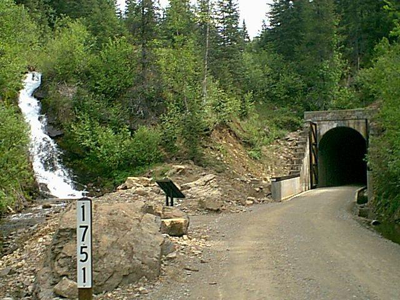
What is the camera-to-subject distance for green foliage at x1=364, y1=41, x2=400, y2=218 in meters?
15.7

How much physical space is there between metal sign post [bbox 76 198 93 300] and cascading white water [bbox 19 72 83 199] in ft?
72.6

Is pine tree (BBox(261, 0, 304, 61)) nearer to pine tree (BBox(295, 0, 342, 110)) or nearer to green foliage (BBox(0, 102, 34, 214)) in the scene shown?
pine tree (BBox(295, 0, 342, 110))

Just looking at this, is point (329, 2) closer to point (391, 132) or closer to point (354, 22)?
point (354, 22)

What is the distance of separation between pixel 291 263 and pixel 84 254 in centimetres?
644

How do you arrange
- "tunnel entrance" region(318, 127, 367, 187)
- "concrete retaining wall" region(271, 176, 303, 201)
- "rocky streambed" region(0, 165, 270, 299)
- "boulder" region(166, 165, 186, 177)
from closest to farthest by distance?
"rocky streambed" region(0, 165, 270, 299) < "concrete retaining wall" region(271, 176, 303, 201) < "boulder" region(166, 165, 186, 177) < "tunnel entrance" region(318, 127, 367, 187)

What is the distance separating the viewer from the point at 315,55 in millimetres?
40594

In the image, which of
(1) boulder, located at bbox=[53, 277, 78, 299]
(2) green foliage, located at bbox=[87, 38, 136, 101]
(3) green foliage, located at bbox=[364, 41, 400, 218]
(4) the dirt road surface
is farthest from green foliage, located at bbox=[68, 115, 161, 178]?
(1) boulder, located at bbox=[53, 277, 78, 299]

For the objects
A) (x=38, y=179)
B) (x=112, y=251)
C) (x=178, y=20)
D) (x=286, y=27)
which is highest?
(x=286, y=27)

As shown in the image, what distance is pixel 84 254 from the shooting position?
16.0 feet

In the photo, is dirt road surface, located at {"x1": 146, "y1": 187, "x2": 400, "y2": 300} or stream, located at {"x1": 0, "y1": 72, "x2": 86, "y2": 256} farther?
stream, located at {"x1": 0, "y1": 72, "x2": 86, "y2": 256}

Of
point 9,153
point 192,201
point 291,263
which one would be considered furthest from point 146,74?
point 291,263

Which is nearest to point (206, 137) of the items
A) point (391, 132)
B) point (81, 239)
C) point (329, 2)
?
point (391, 132)

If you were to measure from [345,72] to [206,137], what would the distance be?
19469 millimetres

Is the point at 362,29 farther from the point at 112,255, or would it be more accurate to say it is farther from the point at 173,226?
the point at 112,255
